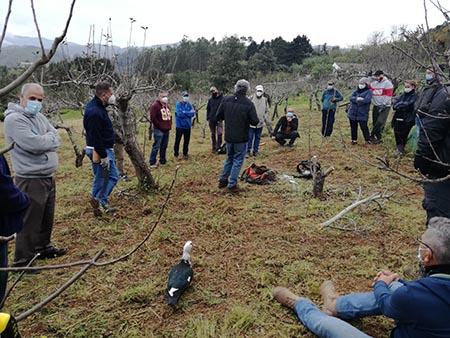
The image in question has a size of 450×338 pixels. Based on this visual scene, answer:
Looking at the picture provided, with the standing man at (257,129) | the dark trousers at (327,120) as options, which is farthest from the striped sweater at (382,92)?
the standing man at (257,129)

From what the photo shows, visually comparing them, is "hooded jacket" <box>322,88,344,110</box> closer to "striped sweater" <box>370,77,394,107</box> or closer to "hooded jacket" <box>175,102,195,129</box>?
"striped sweater" <box>370,77,394,107</box>

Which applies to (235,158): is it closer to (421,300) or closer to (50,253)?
(50,253)

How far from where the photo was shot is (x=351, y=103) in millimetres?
8680

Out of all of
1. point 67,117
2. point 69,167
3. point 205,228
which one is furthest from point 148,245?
point 67,117

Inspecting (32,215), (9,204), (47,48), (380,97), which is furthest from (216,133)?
(47,48)

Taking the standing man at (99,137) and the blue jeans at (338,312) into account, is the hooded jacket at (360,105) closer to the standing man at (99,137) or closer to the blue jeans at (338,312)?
the standing man at (99,137)

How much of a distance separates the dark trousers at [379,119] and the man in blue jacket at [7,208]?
8128 mm

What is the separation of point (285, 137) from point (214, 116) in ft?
6.16

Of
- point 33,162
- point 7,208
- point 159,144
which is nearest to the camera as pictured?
point 7,208

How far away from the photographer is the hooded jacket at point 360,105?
8.36 m

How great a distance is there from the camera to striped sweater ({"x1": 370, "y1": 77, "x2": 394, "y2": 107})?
8461mm

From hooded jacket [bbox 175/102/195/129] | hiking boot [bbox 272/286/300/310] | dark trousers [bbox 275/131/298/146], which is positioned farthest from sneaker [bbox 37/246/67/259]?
dark trousers [bbox 275/131/298/146]

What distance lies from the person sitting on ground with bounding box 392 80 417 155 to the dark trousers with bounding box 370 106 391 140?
49.3 inches

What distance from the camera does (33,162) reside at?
135 inches
